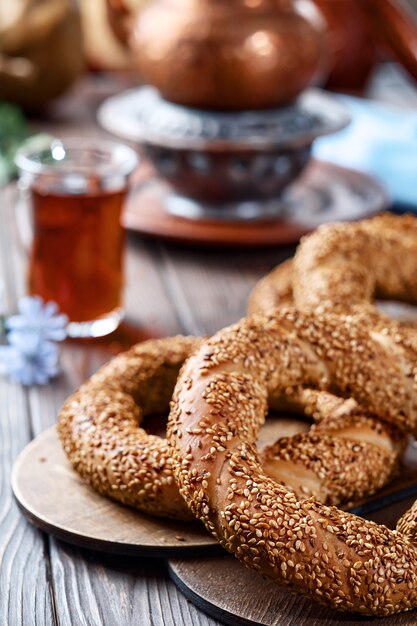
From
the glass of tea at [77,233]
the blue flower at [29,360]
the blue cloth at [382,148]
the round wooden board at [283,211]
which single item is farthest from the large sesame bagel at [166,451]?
the blue cloth at [382,148]

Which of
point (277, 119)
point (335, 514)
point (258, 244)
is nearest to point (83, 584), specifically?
point (335, 514)

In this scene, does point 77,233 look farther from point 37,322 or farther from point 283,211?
point 283,211

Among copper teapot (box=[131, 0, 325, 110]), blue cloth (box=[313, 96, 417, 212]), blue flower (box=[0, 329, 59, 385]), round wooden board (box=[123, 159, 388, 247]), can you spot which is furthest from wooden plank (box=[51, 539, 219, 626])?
blue cloth (box=[313, 96, 417, 212])

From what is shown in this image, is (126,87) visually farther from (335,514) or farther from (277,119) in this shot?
(335,514)

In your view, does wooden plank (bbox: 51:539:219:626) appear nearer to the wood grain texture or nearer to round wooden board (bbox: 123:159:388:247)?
A: the wood grain texture

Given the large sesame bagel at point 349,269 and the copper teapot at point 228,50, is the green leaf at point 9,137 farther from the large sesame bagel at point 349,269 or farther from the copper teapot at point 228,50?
the large sesame bagel at point 349,269

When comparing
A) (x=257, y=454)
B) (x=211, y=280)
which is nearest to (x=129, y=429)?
(x=257, y=454)
